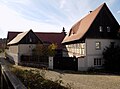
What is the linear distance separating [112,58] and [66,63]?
659 centimetres

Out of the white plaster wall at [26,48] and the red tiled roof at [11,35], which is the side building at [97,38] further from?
the red tiled roof at [11,35]

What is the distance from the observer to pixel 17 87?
2881 millimetres

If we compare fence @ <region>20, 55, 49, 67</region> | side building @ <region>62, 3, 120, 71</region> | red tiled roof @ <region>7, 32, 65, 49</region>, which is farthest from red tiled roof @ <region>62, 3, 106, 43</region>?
red tiled roof @ <region>7, 32, 65, 49</region>

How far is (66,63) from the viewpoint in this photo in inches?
1219

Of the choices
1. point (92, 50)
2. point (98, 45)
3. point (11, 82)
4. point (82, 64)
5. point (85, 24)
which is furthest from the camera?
point (85, 24)

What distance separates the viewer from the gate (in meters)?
30.5

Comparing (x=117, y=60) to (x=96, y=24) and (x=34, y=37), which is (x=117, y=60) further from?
(x=34, y=37)

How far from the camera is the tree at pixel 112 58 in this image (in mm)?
28836

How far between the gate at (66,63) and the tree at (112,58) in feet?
14.3

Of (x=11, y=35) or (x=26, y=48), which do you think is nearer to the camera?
(x=26, y=48)

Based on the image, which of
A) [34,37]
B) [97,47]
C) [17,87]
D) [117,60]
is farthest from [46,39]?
[17,87]

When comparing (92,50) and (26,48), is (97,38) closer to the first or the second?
(92,50)

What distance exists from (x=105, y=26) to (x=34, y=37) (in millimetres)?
14688

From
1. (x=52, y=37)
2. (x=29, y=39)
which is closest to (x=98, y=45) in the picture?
(x=29, y=39)
